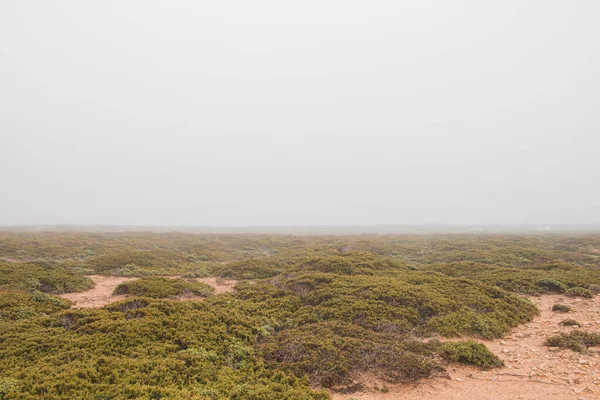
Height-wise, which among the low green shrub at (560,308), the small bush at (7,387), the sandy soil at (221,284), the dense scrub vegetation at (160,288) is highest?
the small bush at (7,387)

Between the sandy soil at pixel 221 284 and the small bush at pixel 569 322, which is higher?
the small bush at pixel 569 322

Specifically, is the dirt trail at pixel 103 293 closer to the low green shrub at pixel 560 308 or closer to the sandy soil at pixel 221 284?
the sandy soil at pixel 221 284

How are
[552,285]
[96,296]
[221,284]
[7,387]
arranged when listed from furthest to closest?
[221,284], [552,285], [96,296], [7,387]

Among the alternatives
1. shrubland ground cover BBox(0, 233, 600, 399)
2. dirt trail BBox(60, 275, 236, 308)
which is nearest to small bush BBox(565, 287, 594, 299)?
shrubland ground cover BBox(0, 233, 600, 399)

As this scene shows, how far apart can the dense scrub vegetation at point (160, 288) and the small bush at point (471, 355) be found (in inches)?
508

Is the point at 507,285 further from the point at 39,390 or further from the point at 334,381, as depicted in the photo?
the point at 39,390

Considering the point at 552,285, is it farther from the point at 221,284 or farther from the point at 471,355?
the point at 221,284

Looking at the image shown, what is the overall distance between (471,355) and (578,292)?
1286 cm

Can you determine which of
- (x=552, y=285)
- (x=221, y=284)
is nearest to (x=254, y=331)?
(x=221, y=284)

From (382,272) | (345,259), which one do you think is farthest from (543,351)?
(345,259)

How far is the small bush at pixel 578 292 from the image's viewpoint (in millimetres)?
16344

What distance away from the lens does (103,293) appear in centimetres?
1659

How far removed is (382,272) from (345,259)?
10.5 ft

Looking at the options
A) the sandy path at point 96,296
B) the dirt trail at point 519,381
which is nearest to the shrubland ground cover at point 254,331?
the dirt trail at point 519,381
